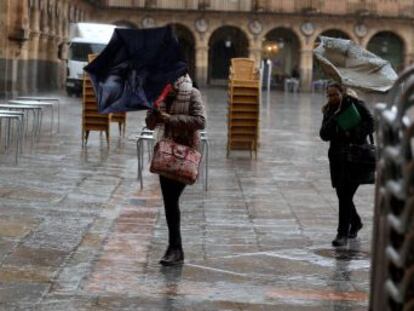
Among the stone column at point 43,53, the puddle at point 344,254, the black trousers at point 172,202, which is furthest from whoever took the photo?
the stone column at point 43,53

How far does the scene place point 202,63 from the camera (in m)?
63.2

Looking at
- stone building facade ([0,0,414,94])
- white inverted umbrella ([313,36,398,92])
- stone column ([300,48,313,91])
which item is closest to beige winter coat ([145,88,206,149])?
white inverted umbrella ([313,36,398,92])

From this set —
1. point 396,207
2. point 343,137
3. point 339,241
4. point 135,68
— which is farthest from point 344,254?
point 396,207

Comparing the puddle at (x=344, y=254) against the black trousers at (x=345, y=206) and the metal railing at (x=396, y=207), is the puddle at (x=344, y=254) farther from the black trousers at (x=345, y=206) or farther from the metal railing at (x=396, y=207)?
the metal railing at (x=396, y=207)

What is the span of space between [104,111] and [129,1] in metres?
57.4

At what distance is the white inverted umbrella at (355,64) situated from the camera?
967cm

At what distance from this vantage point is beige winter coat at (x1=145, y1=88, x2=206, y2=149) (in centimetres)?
739

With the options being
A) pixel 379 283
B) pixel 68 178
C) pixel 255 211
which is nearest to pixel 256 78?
pixel 68 178

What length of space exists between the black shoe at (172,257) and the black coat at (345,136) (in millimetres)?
1932

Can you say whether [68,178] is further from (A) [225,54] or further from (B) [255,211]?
(A) [225,54]

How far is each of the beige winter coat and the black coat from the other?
1.70 meters

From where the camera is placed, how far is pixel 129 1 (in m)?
64.2

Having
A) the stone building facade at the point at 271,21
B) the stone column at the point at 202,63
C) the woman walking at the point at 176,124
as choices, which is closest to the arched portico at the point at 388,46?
the stone building facade at the point at 271,21

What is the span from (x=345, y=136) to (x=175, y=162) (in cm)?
205
